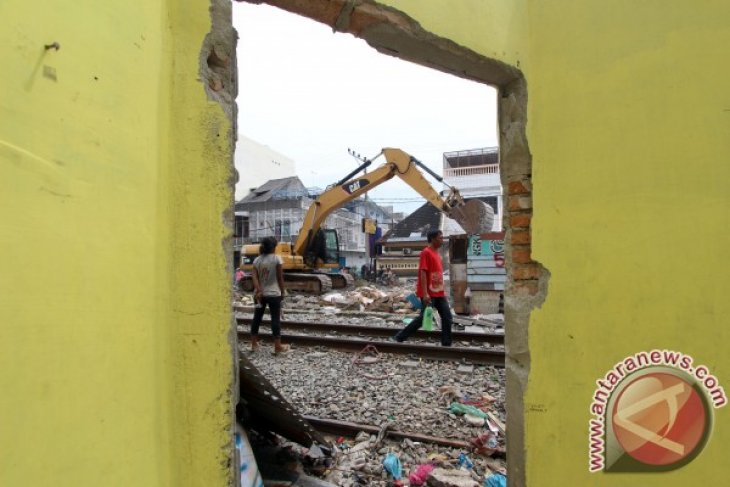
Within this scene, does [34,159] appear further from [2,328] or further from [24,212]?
[2,328]

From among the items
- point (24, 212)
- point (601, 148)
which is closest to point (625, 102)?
point (601, 148)

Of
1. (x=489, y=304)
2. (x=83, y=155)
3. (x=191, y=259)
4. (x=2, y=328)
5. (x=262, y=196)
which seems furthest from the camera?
(x=262, y=196)

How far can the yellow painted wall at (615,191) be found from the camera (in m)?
2.29

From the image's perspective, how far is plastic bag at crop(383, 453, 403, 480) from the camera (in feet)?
11.0

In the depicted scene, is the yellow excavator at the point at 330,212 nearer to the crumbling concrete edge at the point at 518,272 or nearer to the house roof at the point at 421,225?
the crumbling concrete edge at the point at 518,272

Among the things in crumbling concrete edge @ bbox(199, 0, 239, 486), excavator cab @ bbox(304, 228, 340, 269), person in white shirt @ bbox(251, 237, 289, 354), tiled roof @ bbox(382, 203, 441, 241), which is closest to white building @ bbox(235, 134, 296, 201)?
tiled roof @ bbox(382, 203, 441, 241)

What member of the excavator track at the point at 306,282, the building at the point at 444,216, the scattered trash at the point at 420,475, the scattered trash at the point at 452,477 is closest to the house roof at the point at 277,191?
the building at the point at 444,216

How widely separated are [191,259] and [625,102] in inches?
95.7

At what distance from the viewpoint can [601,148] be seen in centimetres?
240

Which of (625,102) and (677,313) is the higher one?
(625,102)

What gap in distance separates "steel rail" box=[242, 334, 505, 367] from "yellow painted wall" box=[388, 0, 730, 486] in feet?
13.0

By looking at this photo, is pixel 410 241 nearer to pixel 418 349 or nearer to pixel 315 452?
pixel 418 349

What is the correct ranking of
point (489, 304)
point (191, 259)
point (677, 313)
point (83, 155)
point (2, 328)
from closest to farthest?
point (2, 328) < point (83, 155) < point (191, 259) < point (677, 313) < point (489, 304)

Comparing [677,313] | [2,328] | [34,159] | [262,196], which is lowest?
[677,313]
